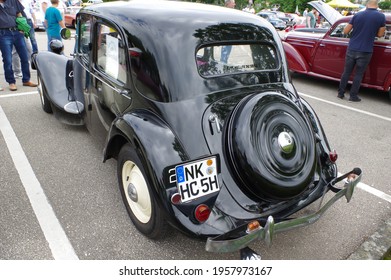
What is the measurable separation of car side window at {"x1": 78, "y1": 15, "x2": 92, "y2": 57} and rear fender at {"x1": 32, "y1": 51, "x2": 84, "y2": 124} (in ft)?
1.72

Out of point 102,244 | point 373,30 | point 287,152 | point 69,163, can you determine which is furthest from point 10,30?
point 373,30

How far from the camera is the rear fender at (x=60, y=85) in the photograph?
3.58 m

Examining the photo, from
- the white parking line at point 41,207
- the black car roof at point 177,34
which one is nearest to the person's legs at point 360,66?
the black car roof at point 177,34

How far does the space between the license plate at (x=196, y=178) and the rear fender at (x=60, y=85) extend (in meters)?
2.12

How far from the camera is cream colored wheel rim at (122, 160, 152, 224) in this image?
2201 mm

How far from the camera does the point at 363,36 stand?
5543 mm

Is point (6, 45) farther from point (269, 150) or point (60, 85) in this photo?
point (269, 150)

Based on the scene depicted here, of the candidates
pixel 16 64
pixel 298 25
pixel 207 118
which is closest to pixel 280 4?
pixel 298 25

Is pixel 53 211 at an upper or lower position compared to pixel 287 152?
lower

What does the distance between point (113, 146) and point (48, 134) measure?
74.2 inches

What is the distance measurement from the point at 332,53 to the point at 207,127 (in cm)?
562

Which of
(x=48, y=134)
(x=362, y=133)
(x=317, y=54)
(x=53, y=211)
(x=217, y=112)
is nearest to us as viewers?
(x=217, y=112)

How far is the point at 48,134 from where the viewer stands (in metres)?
3.94

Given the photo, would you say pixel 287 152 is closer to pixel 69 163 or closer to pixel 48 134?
pixel 69 163
